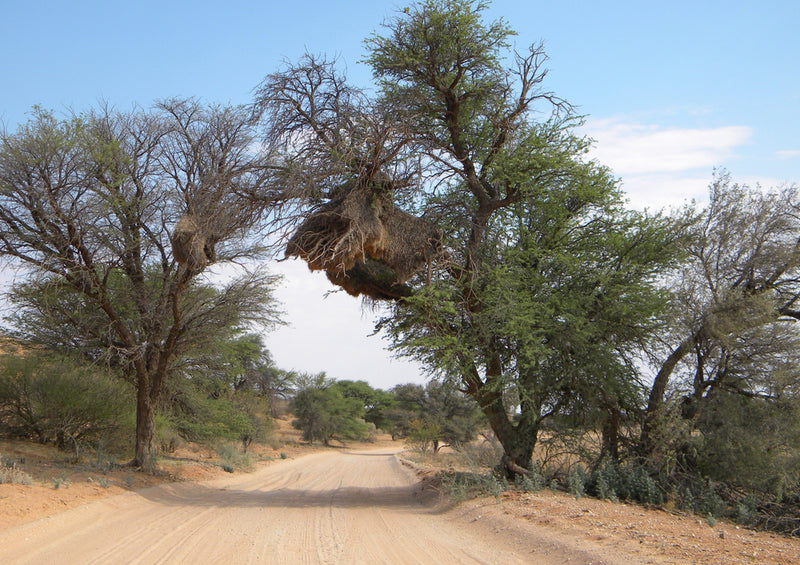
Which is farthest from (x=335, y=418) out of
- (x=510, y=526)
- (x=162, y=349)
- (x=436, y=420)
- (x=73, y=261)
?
(x=510, y=526)

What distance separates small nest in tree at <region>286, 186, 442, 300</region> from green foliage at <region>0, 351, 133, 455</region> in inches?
405

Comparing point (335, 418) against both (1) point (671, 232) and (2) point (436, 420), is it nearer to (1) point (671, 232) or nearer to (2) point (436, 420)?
(2) point (436, 420)

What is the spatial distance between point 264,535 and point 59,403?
46.2 ft

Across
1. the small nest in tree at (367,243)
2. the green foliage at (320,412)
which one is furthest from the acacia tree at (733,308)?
the green foliage at (320,412)

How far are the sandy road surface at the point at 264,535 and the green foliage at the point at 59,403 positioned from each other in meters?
7.17

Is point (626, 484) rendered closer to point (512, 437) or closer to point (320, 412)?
point (512, 437)

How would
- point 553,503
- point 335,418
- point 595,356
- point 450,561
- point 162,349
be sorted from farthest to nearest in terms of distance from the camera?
point 335,418
point 162,349
point 595,356
point 553,503
point 450,561

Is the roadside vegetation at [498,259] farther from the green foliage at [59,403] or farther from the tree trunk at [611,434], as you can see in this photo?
the green foliage at [59,403]

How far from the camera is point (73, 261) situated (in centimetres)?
1404

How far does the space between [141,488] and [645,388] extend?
1288cm

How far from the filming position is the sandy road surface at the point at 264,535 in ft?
24.1

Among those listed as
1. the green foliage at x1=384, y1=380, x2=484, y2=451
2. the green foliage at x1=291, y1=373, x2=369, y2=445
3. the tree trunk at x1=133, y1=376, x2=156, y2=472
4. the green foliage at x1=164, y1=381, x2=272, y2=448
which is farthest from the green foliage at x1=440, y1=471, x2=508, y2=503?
the green foliage at x1=291, y1=373, x2=369, y2=445

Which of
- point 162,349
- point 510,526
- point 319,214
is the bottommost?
point 510,526

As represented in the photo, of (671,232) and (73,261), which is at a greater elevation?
(671,232)
